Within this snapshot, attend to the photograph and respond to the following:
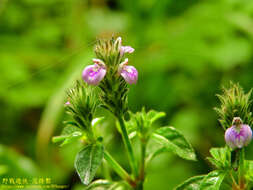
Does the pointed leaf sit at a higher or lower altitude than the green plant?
lower

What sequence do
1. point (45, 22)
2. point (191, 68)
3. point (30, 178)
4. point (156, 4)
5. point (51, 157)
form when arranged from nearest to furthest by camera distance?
point (30, 178) < point (51, 157) < point (191, 68) < point (156, 4) < point (45, 22)

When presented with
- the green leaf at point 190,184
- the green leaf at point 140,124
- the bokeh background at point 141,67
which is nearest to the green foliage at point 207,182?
the green leaf at point 190,184

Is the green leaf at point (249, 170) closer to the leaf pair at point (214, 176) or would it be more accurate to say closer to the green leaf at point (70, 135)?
the leaf pair at point (214, 176)

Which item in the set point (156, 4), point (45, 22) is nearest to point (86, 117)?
point (156, 4)

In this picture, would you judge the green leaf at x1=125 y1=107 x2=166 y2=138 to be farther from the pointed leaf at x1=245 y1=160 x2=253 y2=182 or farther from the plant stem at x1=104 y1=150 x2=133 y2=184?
the pointed leaf at x1=245 y1=160 x2=253 y2=182

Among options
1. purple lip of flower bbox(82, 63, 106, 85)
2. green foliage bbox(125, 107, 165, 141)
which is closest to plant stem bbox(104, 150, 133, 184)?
green foliage bbox(125, 107, 165, 141)

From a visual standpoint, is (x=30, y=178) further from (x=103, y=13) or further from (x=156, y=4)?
(x=103, y=13)
